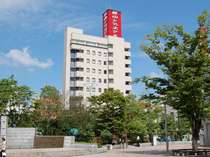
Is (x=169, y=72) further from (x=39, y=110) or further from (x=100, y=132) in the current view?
(x=39, y=110)

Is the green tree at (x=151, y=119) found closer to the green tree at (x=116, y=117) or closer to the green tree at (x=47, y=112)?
the green tree at (x=116, y=117)

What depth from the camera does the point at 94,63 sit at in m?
83.4

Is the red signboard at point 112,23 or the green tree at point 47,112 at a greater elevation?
the red signboard at point 112,23

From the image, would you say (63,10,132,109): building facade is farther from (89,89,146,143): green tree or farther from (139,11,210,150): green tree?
(139,11,210,150): green tree

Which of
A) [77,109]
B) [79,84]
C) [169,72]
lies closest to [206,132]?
[77,109]

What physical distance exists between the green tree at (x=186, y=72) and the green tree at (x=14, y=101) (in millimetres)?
16641

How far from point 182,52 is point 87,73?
56978mm

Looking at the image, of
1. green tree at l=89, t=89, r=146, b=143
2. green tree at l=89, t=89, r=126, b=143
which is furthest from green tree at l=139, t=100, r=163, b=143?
green tree at l=89, t=89, r=126, b=143

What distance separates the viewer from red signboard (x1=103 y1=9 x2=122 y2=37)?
82.1 metres

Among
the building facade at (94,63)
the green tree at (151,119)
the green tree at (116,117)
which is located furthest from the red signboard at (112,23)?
the green tree at (116,117)

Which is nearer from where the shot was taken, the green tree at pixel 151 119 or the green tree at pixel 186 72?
the green tree at pixel 186 72

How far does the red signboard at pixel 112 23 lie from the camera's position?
3231 inches

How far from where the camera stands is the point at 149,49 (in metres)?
26.2

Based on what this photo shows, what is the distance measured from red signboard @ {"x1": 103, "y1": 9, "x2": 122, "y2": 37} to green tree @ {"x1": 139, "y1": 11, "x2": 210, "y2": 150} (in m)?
56.6
